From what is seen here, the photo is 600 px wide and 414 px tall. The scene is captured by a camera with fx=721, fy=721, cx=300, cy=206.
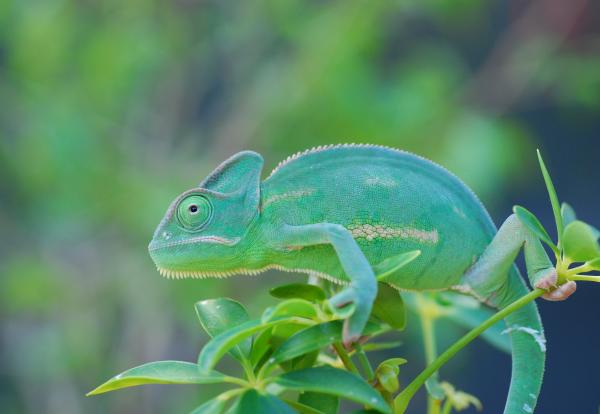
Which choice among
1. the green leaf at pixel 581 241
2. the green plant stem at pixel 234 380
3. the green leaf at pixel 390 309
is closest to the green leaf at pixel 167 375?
the green plant stem at pixel 234 380

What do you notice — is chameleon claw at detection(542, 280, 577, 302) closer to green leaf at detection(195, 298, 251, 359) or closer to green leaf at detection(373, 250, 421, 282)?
green leaf at detection(373, 250, 421, 282)

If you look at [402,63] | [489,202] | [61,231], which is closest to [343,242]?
[61,231]

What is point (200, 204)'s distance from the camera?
2.99 ft

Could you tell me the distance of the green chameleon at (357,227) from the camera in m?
0.90

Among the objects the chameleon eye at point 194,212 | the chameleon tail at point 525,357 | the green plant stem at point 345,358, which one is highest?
the chameleon eye at point 194,212

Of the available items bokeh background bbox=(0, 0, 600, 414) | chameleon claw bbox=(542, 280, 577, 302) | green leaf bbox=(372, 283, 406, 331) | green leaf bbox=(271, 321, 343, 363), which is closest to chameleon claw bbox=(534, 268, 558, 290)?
chameleon claw bbox=(542, 280, 577, 302)

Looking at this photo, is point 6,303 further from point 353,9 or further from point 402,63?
point 402,63

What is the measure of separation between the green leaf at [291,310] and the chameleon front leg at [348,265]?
0.04 metres

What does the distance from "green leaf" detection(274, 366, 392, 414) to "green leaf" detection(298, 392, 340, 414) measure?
0.07 m

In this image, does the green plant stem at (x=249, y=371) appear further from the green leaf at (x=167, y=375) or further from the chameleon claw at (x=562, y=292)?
the chameleon claw at (x=562, y=292)

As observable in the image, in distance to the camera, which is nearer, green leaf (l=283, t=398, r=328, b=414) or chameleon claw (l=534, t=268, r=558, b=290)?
green leaf (l=283, t=398, r=328, b=414)

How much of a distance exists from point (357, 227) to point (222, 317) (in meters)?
0.22

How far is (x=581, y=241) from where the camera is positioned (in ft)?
2.21

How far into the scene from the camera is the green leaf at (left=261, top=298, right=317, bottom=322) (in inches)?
23.5
